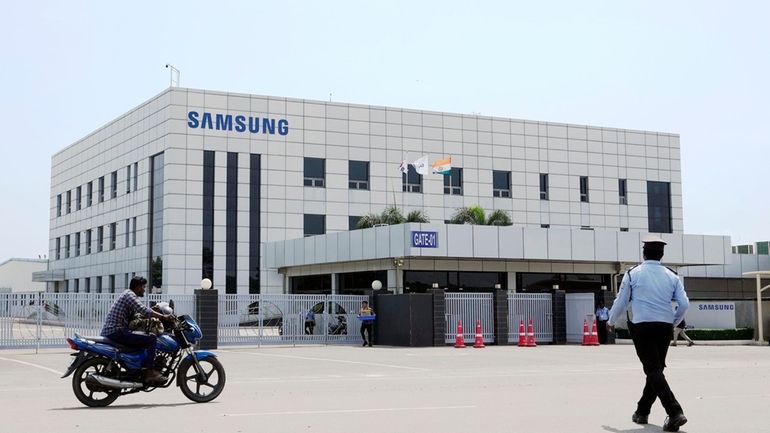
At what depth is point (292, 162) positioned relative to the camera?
59.1m

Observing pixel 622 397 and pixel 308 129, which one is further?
pixel 308 129

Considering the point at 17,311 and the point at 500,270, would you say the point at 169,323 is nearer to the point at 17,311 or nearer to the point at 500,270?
the point at 17,311

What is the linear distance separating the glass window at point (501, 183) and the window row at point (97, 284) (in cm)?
2403

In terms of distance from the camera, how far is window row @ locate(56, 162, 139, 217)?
6201cm

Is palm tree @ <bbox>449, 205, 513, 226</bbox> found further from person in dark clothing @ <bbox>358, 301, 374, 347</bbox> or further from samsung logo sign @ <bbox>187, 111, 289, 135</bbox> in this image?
person in dark clothing @ <bbox>358, 301, 374, 347</bbox>

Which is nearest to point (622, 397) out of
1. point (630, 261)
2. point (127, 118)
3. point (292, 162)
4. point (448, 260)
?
point (448, 260)

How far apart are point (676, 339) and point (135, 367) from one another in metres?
26.2

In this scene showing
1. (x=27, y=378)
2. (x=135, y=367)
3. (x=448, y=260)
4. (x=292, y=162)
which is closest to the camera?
(x=135, y=367)

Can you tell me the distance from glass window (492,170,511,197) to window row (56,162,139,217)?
23213 millimetres

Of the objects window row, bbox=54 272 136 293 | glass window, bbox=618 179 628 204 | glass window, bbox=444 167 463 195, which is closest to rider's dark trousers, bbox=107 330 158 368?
window row, bbox=54 272 136 293

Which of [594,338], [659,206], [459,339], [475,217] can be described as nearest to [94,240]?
[475,217]

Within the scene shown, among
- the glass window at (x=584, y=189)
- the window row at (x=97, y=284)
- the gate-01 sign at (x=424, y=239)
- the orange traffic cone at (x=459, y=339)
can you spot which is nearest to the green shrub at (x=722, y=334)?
the orange traffic cone at (x=459, y=339)

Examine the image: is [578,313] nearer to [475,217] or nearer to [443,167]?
[475,217]

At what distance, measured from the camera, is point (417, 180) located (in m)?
62.2
